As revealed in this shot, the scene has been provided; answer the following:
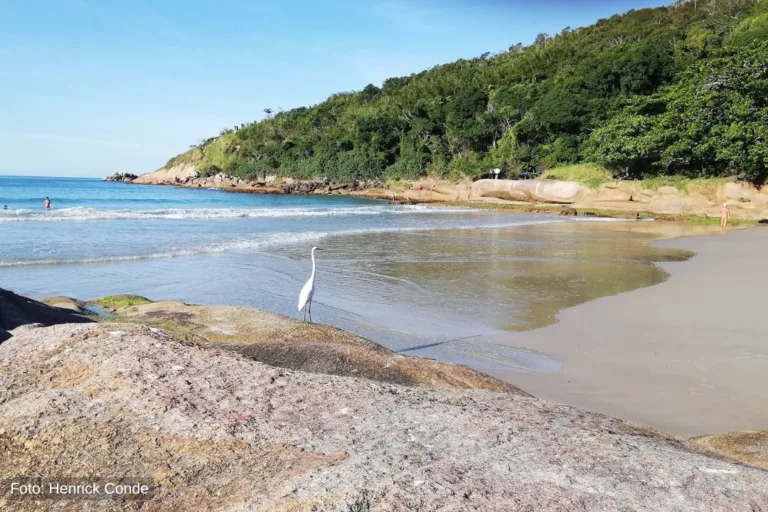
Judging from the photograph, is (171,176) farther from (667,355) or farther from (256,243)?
(667,355)

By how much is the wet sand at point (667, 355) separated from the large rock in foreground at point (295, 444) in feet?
9.43

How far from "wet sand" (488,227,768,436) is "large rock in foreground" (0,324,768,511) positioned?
9.43ft

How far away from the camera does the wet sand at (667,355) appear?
5.82 meters

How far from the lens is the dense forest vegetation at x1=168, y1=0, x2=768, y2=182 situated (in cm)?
3756

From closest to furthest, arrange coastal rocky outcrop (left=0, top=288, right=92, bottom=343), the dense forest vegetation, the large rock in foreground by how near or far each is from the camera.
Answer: the large rock in foreground < coastal rocky outcrop (left=0, top=288, right=92, bottom=343) < the dense forest vegetation

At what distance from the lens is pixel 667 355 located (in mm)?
7648

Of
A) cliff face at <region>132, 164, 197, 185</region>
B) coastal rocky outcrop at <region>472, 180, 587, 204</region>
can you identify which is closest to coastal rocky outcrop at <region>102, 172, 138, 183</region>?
cliff face at <region>132, 164, 197, 185</region>

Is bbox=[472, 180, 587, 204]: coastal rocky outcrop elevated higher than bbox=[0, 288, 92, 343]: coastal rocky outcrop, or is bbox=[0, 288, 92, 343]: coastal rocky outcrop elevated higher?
bbox=[472, 180, 587, 204]: coastal rocky outcrop

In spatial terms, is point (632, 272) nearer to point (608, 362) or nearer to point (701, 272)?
point (701, 272)

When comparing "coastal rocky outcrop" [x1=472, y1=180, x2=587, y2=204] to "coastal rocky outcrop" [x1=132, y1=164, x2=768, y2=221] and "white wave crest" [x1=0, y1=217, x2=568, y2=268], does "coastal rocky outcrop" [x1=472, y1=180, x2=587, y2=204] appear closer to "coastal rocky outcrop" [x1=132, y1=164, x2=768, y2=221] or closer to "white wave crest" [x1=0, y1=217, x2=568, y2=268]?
"coastal rocky outcrop" [x1=132, y1=164, x2=768, y2=221]

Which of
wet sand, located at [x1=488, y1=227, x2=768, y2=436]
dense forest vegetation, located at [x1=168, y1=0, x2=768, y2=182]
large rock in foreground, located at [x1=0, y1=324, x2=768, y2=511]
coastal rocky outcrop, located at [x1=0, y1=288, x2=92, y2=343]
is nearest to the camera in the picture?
large rock in foreground, located at [x1=0, y1=324, x2=768, y2=511]

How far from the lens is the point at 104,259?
630 inches

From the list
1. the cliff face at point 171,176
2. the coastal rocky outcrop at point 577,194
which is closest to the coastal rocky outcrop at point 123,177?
the cliff face at point 171,176

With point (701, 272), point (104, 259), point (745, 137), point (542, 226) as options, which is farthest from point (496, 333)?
point (745, 137)
